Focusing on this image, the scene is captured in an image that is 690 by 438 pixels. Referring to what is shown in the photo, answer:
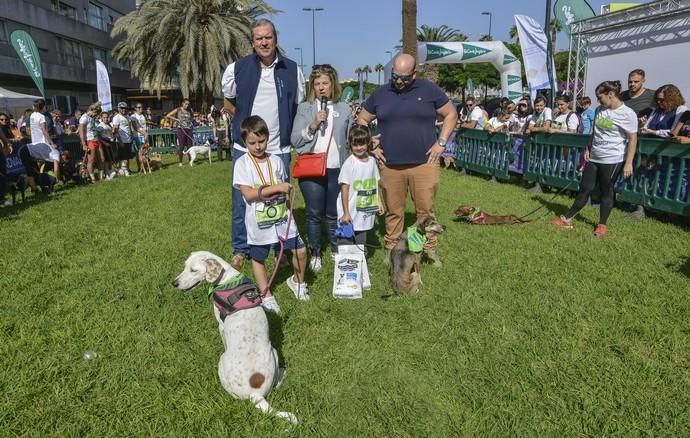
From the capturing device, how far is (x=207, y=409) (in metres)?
2.66

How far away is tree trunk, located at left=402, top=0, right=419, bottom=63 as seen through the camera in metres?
14.2

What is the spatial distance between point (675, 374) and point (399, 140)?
291 centimetres

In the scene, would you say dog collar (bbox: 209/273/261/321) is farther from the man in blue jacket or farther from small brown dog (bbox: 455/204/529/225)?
small brown dog (bbox: 455/204/529/225)

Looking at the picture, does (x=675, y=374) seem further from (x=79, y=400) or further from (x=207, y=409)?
(x=79, y=400)

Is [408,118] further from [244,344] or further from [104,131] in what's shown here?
[104,131]

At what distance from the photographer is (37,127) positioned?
10734 millimetres

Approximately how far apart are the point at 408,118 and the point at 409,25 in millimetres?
11174

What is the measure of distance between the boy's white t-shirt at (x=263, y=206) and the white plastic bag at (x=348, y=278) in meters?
0.81

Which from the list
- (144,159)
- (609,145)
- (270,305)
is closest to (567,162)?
(609,145)

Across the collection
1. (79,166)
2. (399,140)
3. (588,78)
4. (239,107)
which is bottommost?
(79,166)

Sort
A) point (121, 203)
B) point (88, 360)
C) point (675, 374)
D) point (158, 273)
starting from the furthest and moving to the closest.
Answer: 1. point (121, 203)
2. point (158, 273)
3. point (88, 360)
4. point (675, 374)

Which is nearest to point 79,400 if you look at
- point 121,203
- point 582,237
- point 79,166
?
point 582,237

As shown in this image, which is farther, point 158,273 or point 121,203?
point 121,203

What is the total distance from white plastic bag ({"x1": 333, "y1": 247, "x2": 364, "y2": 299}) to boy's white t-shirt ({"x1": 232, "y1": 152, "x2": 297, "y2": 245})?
81 cm
